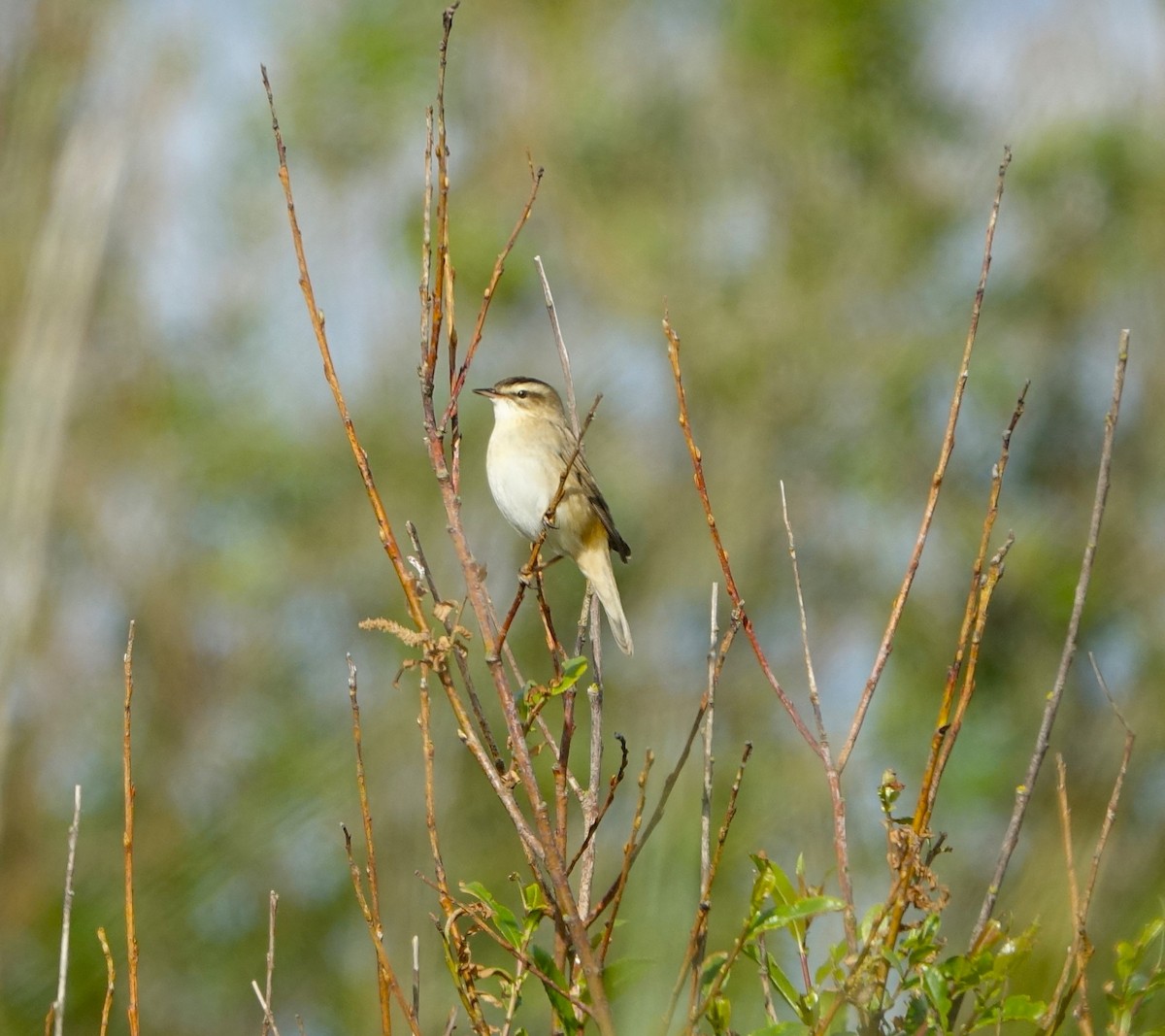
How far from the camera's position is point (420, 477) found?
1495 cm

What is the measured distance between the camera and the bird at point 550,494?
480cm

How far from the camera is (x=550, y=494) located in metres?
4.89

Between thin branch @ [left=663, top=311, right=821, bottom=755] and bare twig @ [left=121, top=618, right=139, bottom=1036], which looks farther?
thin branch @ [left=663, top=311, right=821, bottom=755]

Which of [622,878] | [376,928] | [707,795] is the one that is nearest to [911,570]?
[707,795]

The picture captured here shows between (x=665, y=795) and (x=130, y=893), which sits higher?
(x=665, y=795)

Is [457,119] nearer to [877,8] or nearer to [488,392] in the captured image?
[877,8]

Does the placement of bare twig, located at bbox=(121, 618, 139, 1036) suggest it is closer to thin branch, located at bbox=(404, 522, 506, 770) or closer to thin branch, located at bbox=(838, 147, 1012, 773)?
thin branch, located at bbox=(404, 522, 506, 770)

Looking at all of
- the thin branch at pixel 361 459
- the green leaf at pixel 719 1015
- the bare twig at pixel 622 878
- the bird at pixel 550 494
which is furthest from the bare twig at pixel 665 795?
the bird at pixel 550 494

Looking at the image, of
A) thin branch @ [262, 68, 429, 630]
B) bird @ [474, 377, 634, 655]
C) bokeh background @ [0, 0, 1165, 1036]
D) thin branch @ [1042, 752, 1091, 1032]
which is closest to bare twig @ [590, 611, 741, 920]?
thin branch @ [262, 68, 429, 630]

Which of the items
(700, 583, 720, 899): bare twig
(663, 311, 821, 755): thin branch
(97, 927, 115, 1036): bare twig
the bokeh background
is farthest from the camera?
the bokeh background

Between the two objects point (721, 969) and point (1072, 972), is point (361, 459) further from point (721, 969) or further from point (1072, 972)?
point (1072, 972)

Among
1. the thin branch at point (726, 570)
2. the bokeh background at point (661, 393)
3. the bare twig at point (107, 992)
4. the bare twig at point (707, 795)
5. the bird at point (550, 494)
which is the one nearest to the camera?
the bare twig at point (707, 795)

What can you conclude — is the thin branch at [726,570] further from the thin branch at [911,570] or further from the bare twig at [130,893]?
the bare twig at [130,893]

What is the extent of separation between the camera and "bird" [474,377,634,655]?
4.80 metres
